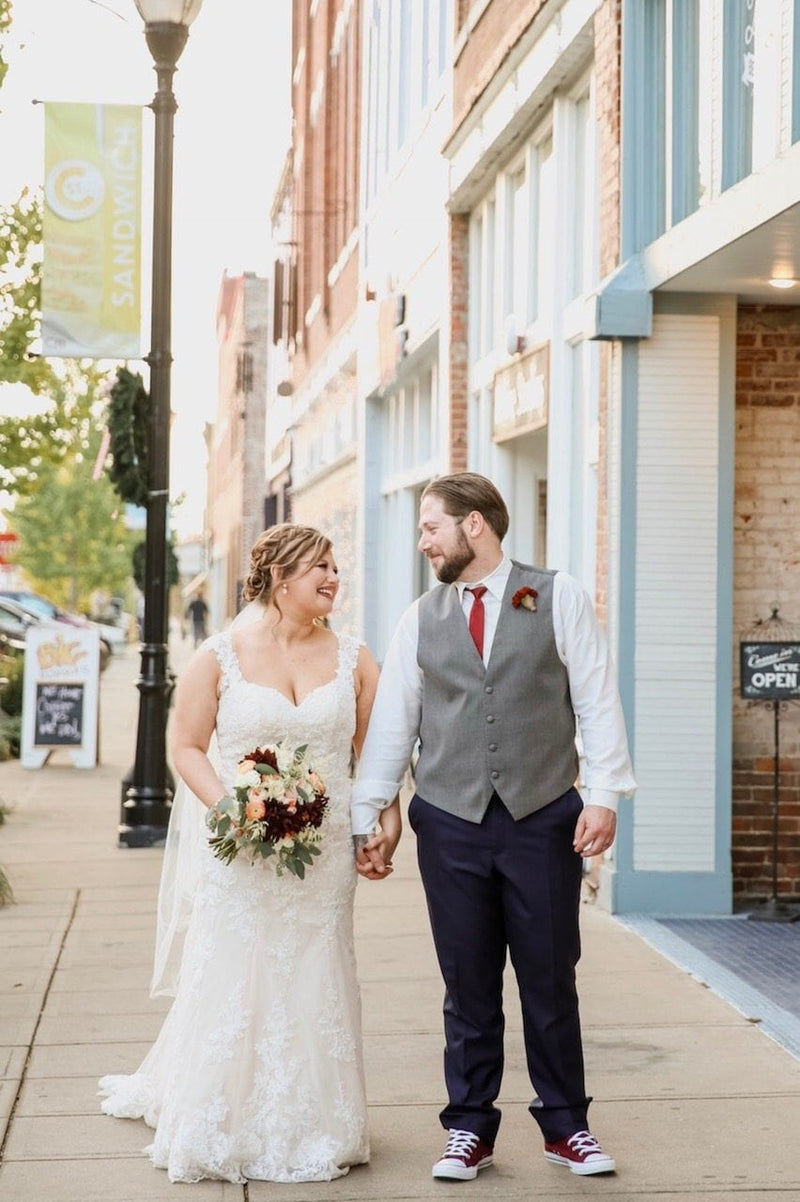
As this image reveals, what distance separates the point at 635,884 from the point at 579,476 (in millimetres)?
2596

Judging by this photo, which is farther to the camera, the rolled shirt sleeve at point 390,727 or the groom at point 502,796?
the rolled shirt sleeve at point 390,727

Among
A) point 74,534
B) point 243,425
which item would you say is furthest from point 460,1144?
point 74,534

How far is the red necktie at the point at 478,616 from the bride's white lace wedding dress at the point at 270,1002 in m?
0.46

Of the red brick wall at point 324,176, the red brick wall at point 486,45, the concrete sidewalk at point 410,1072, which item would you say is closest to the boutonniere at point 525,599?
the concrete sidewalk at point 410,1072

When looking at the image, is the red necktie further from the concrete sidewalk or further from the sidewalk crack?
the sidewalk crack

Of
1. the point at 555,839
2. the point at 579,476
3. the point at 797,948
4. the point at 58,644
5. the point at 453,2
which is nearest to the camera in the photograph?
the point at 555,839

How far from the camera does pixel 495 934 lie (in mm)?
→ 5152

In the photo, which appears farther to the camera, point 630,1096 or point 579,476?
point 579,476

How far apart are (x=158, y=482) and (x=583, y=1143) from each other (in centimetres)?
808

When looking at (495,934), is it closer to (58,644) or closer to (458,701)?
(458,701)

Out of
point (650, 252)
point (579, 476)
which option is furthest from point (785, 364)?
point (579, 476)

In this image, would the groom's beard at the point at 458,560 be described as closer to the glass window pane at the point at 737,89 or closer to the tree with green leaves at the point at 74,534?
the glass window pane at the point at 737,89

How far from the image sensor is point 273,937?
5168mm

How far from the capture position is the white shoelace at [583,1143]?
501cm
